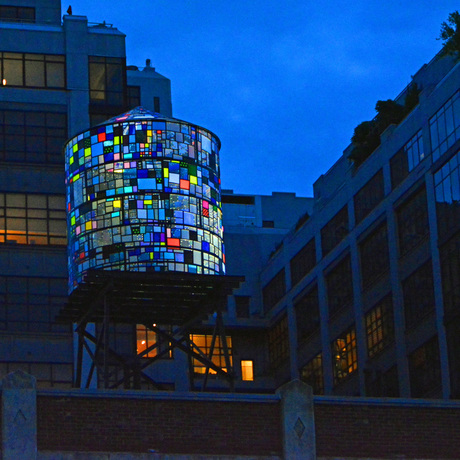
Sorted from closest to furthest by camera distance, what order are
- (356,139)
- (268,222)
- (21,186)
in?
(21,186) → (356,139) → (268,222)

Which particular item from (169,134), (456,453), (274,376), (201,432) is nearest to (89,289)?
(169,134)

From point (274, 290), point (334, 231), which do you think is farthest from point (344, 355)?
point (274, 290)

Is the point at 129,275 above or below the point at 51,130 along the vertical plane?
below

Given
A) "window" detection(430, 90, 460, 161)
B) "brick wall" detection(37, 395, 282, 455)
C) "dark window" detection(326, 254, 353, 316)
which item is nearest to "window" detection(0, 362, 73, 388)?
"dark window" detection(326, 254, 353, 316)

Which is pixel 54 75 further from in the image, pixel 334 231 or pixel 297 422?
pixel 297 422

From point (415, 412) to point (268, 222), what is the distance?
6654cm

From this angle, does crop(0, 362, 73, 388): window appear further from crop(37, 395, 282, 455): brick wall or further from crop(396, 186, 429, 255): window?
crop(37, 395, 282, 455): brick wall

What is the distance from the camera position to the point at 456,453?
117ft

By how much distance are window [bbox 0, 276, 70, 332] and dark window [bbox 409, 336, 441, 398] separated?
57.0 feet

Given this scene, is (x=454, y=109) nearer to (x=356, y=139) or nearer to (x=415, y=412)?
(x=356, y=139)

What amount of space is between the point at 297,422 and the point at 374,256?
34.7 m

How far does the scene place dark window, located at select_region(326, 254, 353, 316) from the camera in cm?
7256

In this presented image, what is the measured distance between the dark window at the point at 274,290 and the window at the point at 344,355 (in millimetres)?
10355

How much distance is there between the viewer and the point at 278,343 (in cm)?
8469
